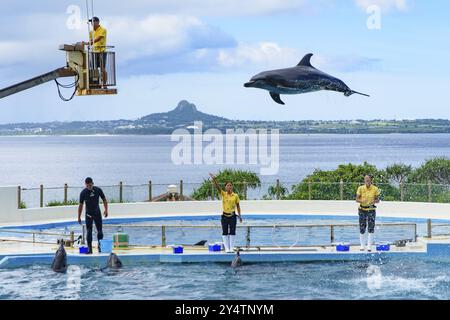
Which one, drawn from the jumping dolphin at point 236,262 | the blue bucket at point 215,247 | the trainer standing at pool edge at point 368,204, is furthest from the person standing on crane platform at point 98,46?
the trainer standing at pool edge at point 368,204

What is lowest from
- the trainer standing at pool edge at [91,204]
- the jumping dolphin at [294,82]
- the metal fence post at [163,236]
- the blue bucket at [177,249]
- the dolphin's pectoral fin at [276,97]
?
the blue bucket at [177,249]

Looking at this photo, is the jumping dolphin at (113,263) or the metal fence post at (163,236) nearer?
the jumping dolphin at (113,263)

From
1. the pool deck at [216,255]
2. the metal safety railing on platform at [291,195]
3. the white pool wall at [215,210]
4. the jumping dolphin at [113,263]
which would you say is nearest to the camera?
the jumping dolphin at [113,263]

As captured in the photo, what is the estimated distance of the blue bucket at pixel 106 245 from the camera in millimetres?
17875

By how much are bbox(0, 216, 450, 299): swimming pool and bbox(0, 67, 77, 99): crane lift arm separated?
11.8 ft

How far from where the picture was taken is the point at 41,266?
1759 cm

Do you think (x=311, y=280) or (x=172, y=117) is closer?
(x=311, y=280)

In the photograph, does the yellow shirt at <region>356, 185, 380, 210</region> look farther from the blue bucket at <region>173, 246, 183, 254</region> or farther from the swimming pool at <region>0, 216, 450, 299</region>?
the blue bucket at <region>173, 246, 183, 254</region>

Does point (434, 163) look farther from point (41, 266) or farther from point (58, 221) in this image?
point (41, 266)

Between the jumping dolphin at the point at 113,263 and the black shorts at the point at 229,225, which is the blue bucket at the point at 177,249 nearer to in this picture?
the black shorts at the point at 229,225

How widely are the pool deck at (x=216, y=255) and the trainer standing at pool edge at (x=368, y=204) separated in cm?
47

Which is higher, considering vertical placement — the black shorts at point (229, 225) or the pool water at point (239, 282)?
the black shorts at point (229, 225)

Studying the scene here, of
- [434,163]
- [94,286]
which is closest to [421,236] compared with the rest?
[94,286]

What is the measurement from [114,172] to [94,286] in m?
109
